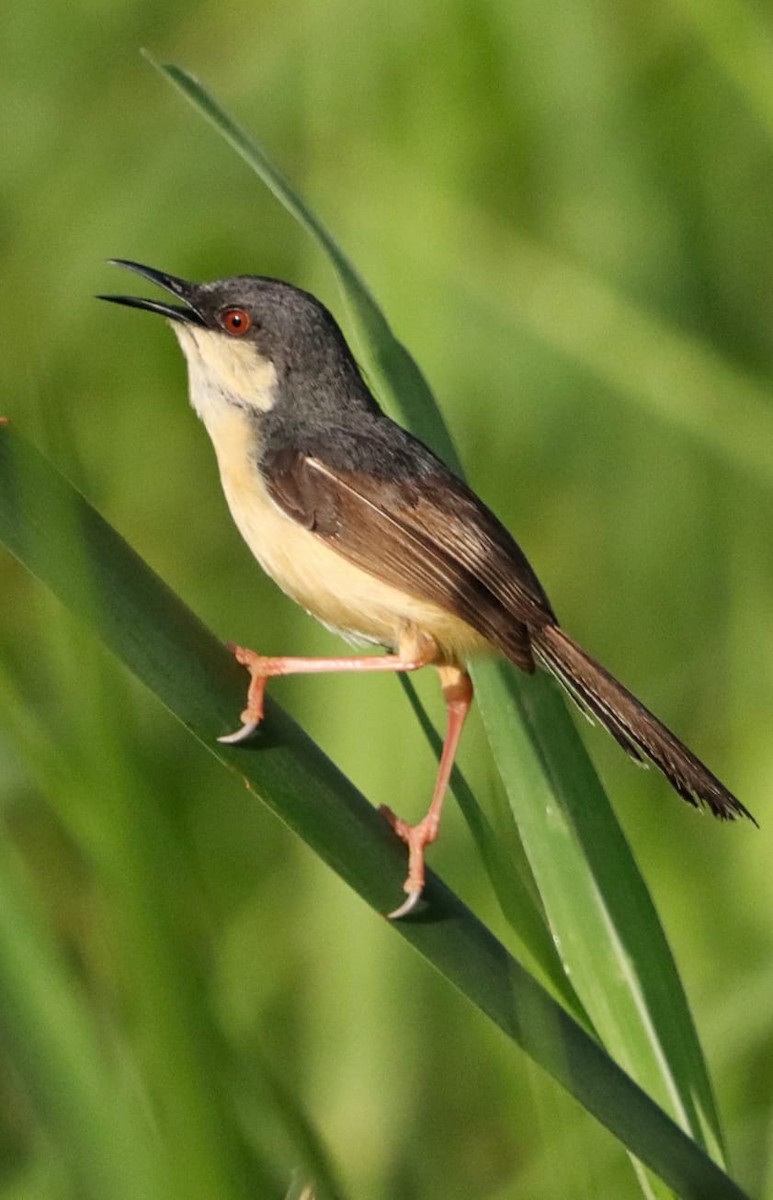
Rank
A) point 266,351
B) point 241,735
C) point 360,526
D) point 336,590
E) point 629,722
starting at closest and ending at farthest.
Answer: point 241,735 < point 629,722 < point 336,590 < point 360,526 < point 266,351

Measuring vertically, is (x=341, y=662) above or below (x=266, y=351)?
below

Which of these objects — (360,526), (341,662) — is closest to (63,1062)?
(341,662)

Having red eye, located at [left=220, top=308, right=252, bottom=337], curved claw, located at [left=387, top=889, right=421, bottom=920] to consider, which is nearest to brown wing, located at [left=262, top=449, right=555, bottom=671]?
red eye, located at [left=220, top=308, right=252, bottom=337]

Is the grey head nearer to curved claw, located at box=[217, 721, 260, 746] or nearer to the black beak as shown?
the black beak

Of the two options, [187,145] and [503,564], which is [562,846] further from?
[187,145]

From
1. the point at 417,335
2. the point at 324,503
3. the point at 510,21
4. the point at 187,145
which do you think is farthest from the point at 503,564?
the point at 187,145

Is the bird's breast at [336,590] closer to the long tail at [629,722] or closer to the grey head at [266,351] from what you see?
the long tail at [629,722]

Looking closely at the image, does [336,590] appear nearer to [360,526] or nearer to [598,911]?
[360,526]
